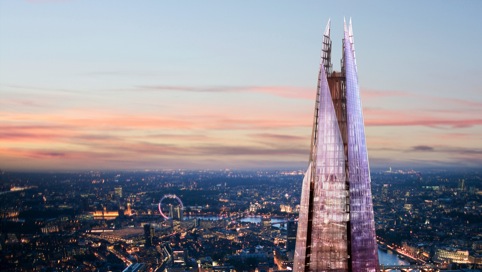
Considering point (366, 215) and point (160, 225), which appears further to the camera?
point (160, 225)

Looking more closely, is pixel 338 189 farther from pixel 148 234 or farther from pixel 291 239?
pixel 148 234

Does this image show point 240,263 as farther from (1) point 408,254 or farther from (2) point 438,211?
(2) point 438,211

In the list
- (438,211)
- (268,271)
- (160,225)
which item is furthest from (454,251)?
(160,225)

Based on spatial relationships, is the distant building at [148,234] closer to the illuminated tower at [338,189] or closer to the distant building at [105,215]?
the distant building at [105,215]

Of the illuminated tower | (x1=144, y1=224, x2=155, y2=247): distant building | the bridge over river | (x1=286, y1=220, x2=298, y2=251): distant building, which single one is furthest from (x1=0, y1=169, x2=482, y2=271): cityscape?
the illuminated tower

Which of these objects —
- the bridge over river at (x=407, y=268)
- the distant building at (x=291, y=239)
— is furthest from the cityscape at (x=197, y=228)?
the bridge over river at (x=407, y=268)

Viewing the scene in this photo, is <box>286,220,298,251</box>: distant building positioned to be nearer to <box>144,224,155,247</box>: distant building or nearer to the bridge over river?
the bridge over river

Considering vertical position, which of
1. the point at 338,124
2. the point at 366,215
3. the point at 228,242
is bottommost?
the point at 228,242

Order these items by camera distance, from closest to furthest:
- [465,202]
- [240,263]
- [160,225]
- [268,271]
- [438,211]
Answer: [268,271] < [240,263] < [160,225] < [438,211] < [465,202]
